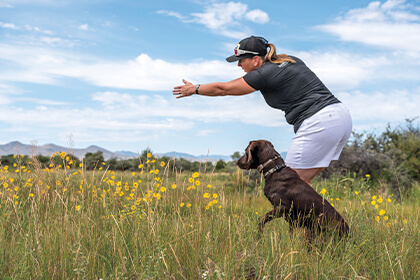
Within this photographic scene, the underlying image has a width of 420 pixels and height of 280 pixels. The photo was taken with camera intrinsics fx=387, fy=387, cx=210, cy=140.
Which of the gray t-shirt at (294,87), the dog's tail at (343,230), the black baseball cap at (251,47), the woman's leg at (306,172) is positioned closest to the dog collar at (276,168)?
the woman's leg at (306,172)

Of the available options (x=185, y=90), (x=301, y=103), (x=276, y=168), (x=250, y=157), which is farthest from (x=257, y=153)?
(x=185, y=90)

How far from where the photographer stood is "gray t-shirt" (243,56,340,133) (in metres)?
3.81

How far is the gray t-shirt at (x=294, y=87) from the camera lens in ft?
12.5

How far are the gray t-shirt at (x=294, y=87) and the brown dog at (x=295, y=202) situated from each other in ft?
1.85

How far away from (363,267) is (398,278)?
13.8 inches

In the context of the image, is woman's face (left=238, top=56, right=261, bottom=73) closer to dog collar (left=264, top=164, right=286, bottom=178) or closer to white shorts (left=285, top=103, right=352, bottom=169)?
white shorts (left=285, top=103, right=352, bottom=169)

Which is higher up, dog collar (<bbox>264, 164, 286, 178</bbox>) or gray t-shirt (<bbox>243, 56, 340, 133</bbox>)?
gray t-shirt (<bbox>243, 56, 340, 133</bbox>)

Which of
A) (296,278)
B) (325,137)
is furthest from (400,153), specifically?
(296,278)

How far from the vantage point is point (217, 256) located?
9.73 ft

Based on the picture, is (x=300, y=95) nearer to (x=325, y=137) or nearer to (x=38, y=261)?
(x=325, y=137)

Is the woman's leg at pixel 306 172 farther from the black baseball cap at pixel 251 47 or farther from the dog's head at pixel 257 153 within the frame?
the black baseball cap at pixel 251 47

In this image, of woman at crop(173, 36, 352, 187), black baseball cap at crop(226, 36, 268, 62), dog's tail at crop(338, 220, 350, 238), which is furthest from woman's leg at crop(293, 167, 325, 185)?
black baseball cap at crop(226, 36, 268, 62)

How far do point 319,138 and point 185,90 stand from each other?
4.76 feet

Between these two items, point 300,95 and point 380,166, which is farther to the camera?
point 380,166
